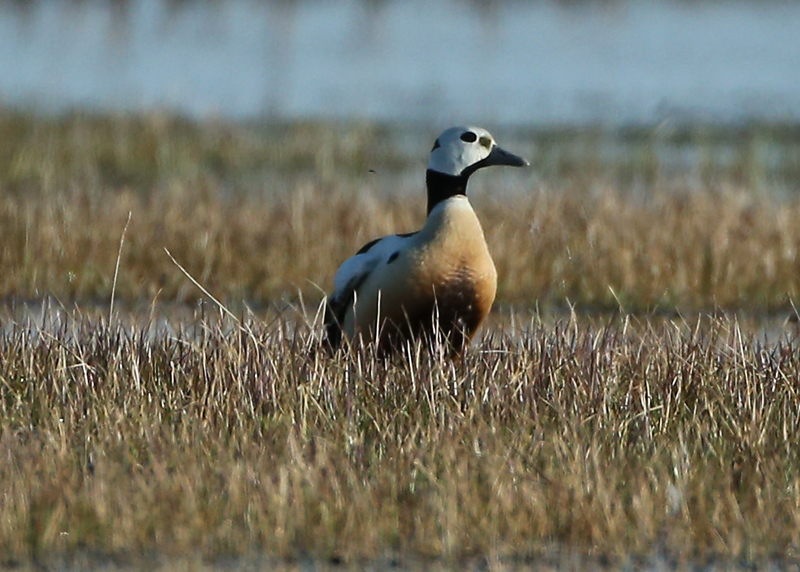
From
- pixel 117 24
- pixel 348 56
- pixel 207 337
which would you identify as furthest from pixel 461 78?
pixel 207 337

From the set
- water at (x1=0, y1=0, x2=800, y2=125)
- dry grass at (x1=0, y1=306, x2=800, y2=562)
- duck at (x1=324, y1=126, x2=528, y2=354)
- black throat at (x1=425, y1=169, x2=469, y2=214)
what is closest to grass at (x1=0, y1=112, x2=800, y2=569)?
dry grass at (x1=0, y1=306, x2=800, y2=562)

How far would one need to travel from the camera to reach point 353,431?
5.20 metres

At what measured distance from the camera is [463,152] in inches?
247

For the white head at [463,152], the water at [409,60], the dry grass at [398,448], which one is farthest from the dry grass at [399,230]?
the water at [409,60]

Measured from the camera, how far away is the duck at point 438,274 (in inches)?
235

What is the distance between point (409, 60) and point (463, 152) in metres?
21.8

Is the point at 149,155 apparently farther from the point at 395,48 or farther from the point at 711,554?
the point at 395,48

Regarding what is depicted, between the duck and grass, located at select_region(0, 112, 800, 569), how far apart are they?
6.9 inches

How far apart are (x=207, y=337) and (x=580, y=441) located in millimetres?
1902

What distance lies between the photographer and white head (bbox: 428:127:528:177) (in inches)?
246

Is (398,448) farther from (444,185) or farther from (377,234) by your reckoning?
(377,234)

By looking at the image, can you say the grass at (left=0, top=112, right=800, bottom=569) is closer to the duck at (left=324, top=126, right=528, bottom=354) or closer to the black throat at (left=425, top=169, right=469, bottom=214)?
the duck at (left=324, top=126, right=528, bottom=354)

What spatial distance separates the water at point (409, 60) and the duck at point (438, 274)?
8672 mm

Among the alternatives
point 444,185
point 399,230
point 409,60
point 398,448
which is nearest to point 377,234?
point 399,230
